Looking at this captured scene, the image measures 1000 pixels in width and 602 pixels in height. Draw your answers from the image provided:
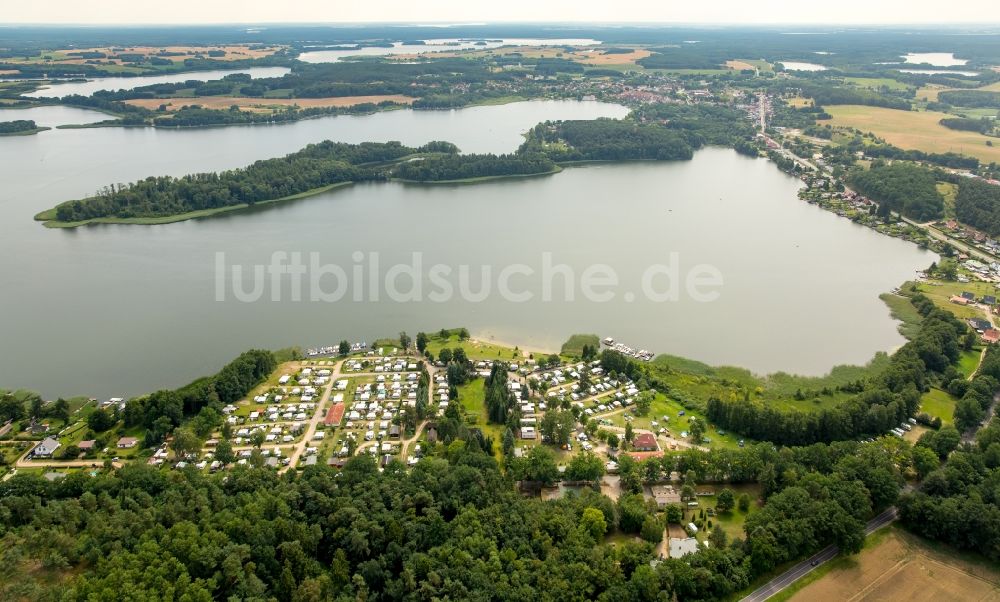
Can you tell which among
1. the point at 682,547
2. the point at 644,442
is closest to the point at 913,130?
the point at 644,442

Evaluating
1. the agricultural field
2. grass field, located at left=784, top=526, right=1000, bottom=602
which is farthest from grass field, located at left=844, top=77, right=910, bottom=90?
grass field, located at left=784, top=526, right=1000, bottom=602

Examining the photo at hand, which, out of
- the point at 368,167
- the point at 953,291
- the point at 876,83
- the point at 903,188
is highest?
the point at 876,83

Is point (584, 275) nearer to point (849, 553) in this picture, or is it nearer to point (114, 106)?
point (849, 553)

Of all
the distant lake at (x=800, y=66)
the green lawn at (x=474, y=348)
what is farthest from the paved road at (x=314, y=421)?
the distant lake at (x=800, y=66)

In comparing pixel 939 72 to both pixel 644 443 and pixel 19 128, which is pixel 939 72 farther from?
pixel 19 128

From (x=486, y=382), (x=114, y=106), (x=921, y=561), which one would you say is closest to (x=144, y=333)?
(x=486, y=382)

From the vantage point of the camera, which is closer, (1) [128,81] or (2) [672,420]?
(2) [672,420]

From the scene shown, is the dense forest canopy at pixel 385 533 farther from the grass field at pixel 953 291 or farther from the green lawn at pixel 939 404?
the grass field at pixel 953 291
